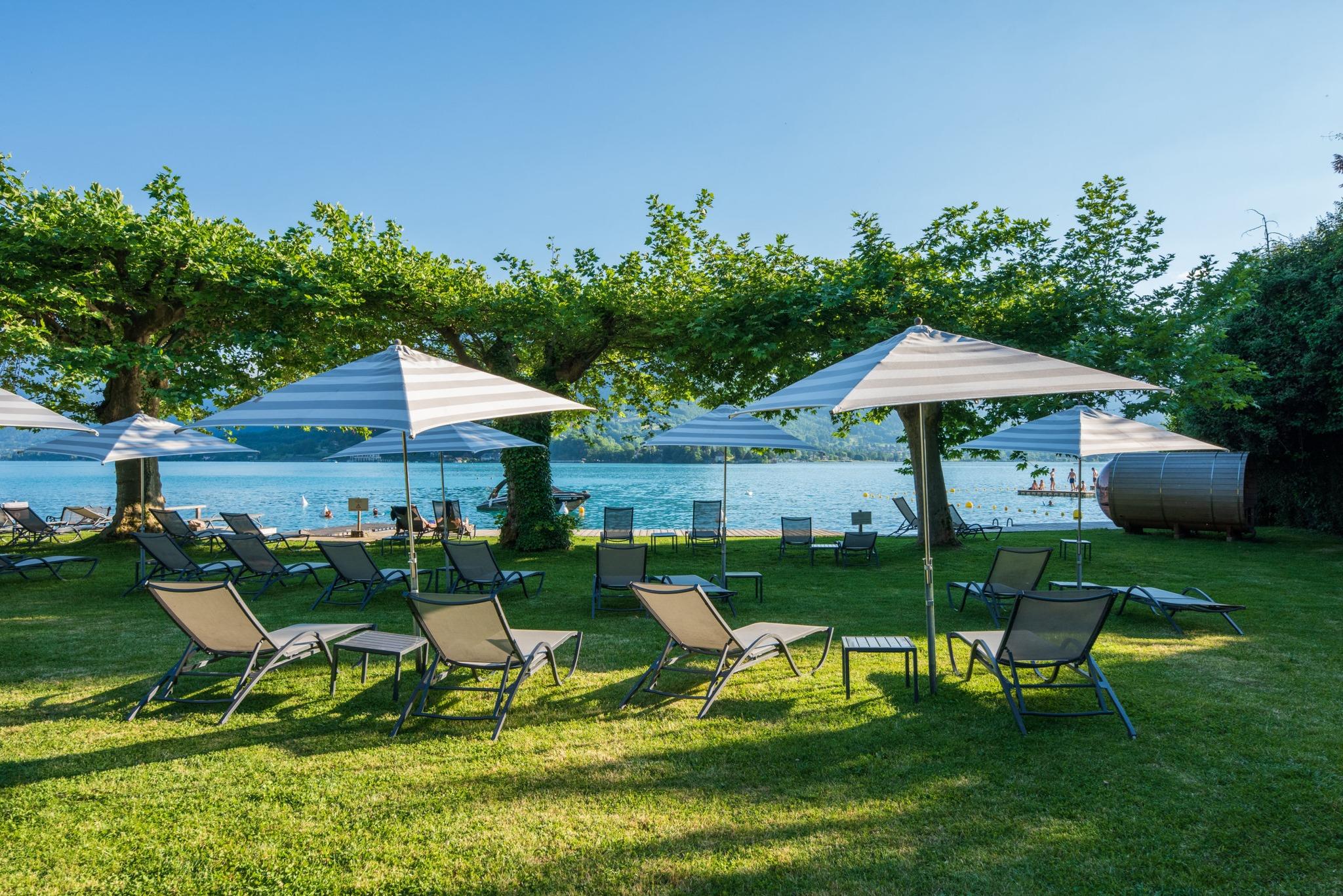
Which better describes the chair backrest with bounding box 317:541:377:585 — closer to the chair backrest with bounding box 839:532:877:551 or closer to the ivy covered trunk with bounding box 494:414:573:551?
the ivy covered trunk with bounding box 494:414:573:551

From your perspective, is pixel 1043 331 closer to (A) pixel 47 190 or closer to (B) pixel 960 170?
(B) pixel 960 170

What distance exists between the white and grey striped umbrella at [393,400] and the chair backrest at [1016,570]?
5.07 meters

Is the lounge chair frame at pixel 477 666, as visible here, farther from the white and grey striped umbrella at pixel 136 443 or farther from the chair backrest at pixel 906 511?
the chair backrest at pixel 906 511

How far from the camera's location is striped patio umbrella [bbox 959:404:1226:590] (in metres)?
8.38

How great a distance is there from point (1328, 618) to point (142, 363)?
18840mm

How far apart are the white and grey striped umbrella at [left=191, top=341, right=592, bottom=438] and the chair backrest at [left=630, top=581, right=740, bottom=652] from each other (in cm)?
150

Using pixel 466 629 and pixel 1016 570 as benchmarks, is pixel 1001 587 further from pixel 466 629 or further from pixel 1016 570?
pixel 466 629

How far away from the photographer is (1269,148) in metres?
10.3

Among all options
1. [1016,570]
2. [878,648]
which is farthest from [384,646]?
[1016,570]

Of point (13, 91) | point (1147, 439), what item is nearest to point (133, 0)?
point (13, 91)

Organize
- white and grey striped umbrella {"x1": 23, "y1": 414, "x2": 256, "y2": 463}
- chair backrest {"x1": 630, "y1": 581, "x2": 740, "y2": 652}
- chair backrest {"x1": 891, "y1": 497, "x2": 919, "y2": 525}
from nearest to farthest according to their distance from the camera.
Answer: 1. chair backrest {"x1": 630, "y1": 581, "x2": 740, "y2": 652}
2. white and grey striped umbrella {"x1": 23, "y1": 414, "x2": 256, "y2": 463}
3. chair backrest {"x1": 891, "y1": 497, "x2": 919, "y2": 525}

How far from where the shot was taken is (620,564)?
341 inches

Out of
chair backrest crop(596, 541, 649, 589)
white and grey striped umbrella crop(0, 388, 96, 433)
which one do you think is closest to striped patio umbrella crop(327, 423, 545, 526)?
chair backrest crop(596, 541, 649, 589)

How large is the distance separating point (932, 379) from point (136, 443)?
36.4 feet
